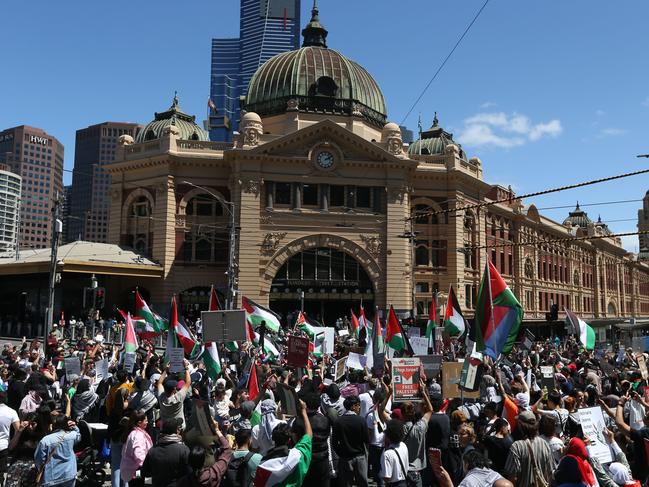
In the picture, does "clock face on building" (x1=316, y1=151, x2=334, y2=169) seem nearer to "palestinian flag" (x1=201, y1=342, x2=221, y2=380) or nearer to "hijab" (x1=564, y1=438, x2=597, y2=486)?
"palestinian flag" (x1=201, y1=342, x2=221, y2=380)

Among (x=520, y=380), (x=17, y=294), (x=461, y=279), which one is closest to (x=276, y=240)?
(x=461, y=279)

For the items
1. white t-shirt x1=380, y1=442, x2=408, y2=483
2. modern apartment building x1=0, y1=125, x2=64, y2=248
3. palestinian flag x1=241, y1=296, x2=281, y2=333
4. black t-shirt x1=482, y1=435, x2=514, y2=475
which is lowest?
white t-shirt x1=380, y1=442, x2=408, y2=483

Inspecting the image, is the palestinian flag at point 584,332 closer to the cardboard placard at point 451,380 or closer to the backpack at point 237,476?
the cardboard placard at point 451,380

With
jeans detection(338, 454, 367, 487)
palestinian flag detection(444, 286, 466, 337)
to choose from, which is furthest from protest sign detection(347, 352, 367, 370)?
palestinian flag detection(444, 286, 466, 337)

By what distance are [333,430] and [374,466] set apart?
170cm

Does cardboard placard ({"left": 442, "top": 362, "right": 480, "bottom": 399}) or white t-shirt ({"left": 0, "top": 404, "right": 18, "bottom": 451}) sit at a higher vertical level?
cardboard placard ({"left": 442, "top": 362, "right": 480, "bottom": 399})

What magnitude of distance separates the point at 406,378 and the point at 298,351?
2766 millimetres

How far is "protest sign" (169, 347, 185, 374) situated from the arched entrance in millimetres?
31924

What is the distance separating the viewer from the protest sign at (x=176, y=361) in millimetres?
15339

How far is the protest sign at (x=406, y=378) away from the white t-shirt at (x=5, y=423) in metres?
6.41

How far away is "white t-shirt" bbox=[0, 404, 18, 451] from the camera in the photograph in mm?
9344

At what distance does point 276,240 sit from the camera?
157 ft

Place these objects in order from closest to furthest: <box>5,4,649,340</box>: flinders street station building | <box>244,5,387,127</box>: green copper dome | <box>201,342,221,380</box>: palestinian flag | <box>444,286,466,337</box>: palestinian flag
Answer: <box>201,342,221,380</box>: palestinian flag < <box>444,286,466,337</box>: palestinian flag < <box>5,4,649,340</box>: flinders street station building < <box>244,5,387,127</box>: green copper dome

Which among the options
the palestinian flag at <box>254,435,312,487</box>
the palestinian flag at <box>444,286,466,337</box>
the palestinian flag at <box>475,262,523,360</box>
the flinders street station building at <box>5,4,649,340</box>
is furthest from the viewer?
the flinders street station building at <box>5,4,649,340</box>
